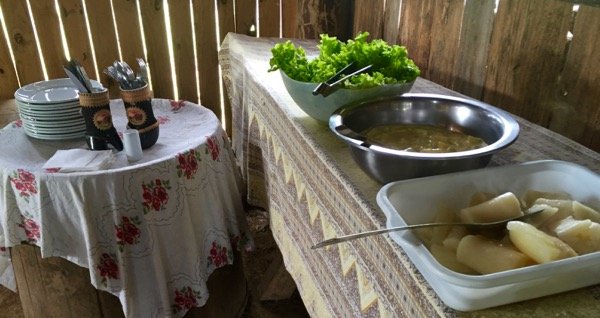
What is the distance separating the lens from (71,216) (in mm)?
1568

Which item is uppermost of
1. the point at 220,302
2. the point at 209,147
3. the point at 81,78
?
the point at 81,78

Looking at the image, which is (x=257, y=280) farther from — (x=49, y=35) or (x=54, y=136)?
(x=49, y=35)

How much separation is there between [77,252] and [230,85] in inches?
57.7

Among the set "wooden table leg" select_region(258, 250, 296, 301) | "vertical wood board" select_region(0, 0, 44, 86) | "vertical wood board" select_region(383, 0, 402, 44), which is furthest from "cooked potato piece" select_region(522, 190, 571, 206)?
"vertical wood board" select_region(0, 0, 44, 86)

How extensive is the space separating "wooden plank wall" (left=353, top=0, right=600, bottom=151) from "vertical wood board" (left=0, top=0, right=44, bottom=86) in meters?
2.24

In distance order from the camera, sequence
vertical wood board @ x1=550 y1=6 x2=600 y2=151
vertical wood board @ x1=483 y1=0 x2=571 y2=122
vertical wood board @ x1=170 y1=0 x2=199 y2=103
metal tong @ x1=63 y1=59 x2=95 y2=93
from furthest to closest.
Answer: vertical wood board @ x1=170 y1=0 x2=199 y2=103
metal tong @ x1=63 y1=59 x2=95 y2=93
vertical wood board @ x1=483 y1=0 x2=571 y2=122
vertical wood board @ x1=550 y1=6 x2=600 y2=151

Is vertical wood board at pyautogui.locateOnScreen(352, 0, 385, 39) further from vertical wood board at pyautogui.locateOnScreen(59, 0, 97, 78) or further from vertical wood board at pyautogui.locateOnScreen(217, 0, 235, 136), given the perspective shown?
vertical wood board at pyautogui.locateOnScreen(59, 0, 97, 78)

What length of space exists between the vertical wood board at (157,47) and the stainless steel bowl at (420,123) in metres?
2.12

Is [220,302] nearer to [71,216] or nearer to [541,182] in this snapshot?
[71,216]

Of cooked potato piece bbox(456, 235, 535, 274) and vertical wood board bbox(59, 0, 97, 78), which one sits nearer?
cooked potato piece bbox(456, 235, 535, 274)

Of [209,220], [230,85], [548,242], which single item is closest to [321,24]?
[230,85]

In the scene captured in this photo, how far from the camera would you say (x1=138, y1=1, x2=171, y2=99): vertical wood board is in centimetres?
284

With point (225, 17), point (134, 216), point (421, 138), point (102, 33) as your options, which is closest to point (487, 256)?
point (421, 138)

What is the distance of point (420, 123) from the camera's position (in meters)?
1.19
